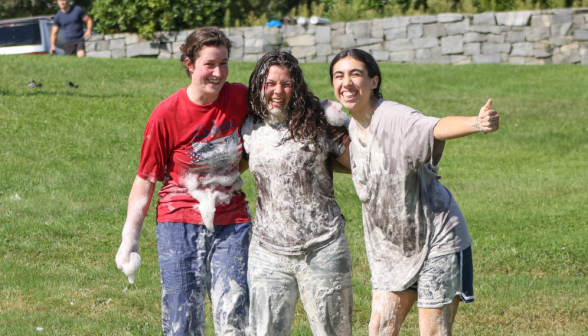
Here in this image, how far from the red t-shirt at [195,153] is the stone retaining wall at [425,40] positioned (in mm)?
13162

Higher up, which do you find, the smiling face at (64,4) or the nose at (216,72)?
the smiling face at (64,4)

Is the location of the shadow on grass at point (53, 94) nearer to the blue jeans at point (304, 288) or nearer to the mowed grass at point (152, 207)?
the mowed grass at point (152, 207)

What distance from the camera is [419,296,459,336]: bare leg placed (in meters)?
3.44

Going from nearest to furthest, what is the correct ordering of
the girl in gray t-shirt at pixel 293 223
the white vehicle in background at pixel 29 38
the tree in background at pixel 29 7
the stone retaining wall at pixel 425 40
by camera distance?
1. the girl in gray t-shirt at pixel 293 223
2. the stone retaining wall at pixel 425 40
3. the white vehicle in background at pixel 29 38
4. the tree in background at pixel 29 7

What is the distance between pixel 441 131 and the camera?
10.5ft

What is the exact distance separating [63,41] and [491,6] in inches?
412

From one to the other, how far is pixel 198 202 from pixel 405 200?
42.4 inches

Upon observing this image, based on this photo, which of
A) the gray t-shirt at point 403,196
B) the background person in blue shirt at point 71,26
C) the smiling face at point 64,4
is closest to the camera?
the gray t-shirt at point 403,196

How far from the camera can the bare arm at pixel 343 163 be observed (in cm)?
363

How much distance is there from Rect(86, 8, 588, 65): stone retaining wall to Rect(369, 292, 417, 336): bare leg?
43.9 ft

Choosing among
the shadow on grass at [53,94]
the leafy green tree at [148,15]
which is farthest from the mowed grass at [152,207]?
the leafy green tree at [148,15]

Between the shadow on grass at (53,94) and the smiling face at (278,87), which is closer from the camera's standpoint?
the smiling face at (278,87)

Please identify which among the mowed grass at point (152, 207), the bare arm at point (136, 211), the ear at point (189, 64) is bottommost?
the mowed grass at point (152, 207)

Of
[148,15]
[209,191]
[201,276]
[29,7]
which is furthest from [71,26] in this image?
[201,276]
